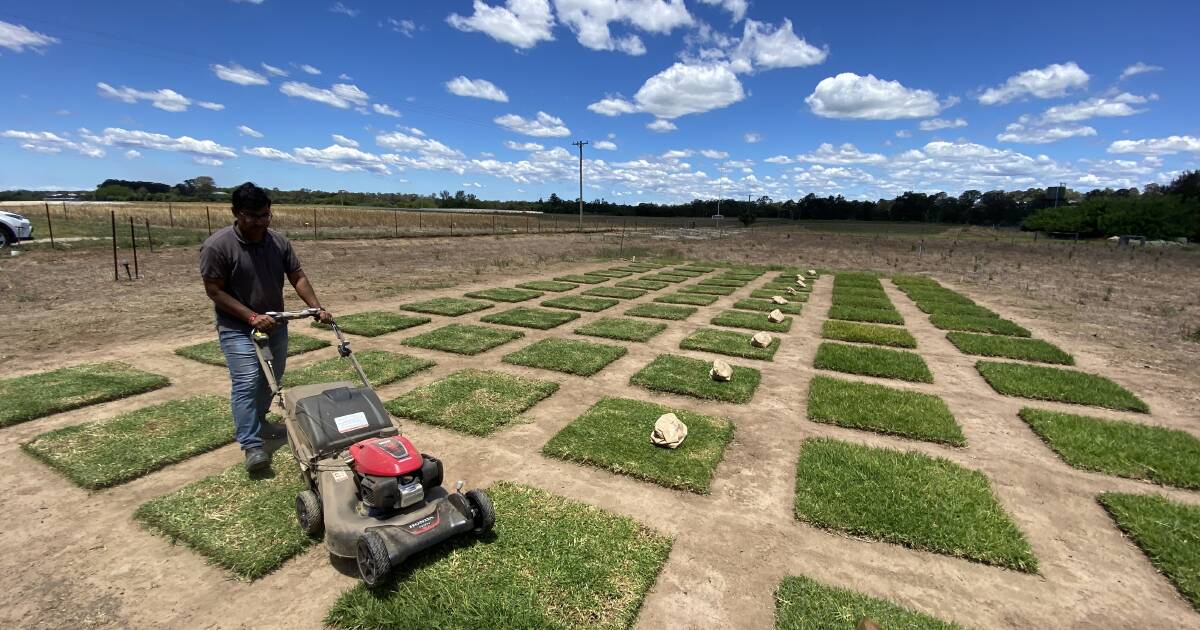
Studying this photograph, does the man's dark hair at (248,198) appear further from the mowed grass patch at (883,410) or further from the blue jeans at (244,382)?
the mowed grass patch at (883,410)

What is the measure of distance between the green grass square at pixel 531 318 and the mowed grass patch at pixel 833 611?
7834 mm

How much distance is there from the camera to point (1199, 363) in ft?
29.1

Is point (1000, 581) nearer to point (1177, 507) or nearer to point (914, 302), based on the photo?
point (1177, 507)

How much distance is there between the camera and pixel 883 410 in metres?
6.20

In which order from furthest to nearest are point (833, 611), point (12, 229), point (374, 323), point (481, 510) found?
point (12, 229)
point (374, 323)
point (481, 510)
point (833, 611)

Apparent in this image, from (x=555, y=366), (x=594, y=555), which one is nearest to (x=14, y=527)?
(x=594, y=555)

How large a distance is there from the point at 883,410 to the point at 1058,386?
10.9ft

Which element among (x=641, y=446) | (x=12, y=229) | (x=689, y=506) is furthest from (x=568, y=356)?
(x=12, y=229)

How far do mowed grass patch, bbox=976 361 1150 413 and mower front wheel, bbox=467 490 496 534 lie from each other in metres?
7.56

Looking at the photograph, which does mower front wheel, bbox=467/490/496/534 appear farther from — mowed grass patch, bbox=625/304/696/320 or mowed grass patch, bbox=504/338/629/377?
mowed grass patch, bbox=625/304/696/320

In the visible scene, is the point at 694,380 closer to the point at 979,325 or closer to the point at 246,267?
the point at 246,267

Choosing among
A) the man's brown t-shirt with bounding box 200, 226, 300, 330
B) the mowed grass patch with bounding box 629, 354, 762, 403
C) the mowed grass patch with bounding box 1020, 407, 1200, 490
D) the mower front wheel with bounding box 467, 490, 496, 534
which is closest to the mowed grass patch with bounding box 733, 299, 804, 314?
the mowed grass patch with bounding box 629, 354, 762, 403

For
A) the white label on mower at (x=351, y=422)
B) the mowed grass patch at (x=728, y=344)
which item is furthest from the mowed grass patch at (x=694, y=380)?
the white label on mower at (x=351, y=422)

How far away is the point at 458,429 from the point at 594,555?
2576mm
